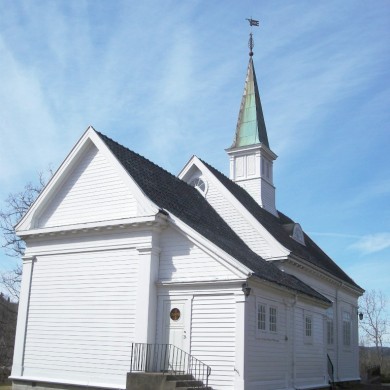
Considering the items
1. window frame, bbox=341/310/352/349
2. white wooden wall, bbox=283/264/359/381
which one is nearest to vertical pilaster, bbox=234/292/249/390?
white wooden wall, bbox=283/264/359/381

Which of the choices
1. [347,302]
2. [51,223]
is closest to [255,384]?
[51,223]

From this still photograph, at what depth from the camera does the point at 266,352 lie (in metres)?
17.9

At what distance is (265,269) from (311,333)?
416cm

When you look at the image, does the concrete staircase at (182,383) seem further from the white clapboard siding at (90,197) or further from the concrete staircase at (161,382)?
the white clapboard siding at (90,197)

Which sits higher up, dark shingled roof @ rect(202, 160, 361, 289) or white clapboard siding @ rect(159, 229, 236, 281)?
dark shingled roof @ rect(202, 160, 361, 289)

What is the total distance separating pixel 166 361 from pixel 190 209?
634cm

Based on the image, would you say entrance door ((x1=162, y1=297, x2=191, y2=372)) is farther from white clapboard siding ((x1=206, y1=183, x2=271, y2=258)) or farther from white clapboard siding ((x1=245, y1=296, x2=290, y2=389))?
white clapboard siding ((x1=206, y1=183, x2=271, y2=258))

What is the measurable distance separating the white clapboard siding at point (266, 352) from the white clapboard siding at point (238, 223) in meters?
3.90

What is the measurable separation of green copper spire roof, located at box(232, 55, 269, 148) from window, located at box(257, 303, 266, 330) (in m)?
13.2

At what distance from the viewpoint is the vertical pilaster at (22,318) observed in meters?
20.3

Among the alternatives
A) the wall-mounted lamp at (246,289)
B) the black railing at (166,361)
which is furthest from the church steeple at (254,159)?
the black railing at (166,361)

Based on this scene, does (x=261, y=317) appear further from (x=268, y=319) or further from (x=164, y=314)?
(x=164, y=314)

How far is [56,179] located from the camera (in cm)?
2125

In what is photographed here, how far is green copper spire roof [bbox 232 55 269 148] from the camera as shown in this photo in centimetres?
3000
